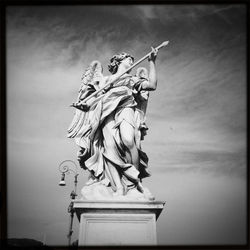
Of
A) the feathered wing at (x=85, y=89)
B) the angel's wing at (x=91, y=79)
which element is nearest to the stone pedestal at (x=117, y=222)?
the feathered wing at (x=85, y=89)

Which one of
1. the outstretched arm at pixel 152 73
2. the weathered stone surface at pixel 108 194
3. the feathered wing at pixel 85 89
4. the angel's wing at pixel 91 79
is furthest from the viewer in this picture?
the angel's wing at pixel 91 79

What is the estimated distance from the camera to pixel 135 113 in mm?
8477

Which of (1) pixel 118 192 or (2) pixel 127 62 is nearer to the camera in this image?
(1) pixel 118 192

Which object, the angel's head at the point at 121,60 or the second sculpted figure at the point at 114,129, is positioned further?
the angel's head at the point at 121,60

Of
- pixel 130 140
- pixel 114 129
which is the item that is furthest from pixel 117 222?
pixel 114 129

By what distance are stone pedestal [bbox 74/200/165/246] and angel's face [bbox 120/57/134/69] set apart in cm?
217

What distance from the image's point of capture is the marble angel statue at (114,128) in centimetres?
808

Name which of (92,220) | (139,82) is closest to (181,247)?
(92,220)

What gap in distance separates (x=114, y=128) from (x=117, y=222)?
1.41m

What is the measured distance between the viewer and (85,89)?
862cm

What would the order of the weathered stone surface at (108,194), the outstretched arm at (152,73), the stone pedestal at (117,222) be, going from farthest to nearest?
the outstretched arm at (152,73) → the weathered stone surface at (108,194) → the stone pedestal at (117,222)

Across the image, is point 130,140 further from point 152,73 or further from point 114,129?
point 152,73

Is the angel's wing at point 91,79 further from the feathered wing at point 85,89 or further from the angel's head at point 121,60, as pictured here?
the angel's head at point 121,60

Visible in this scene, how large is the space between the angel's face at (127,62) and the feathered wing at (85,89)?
1.23ft
